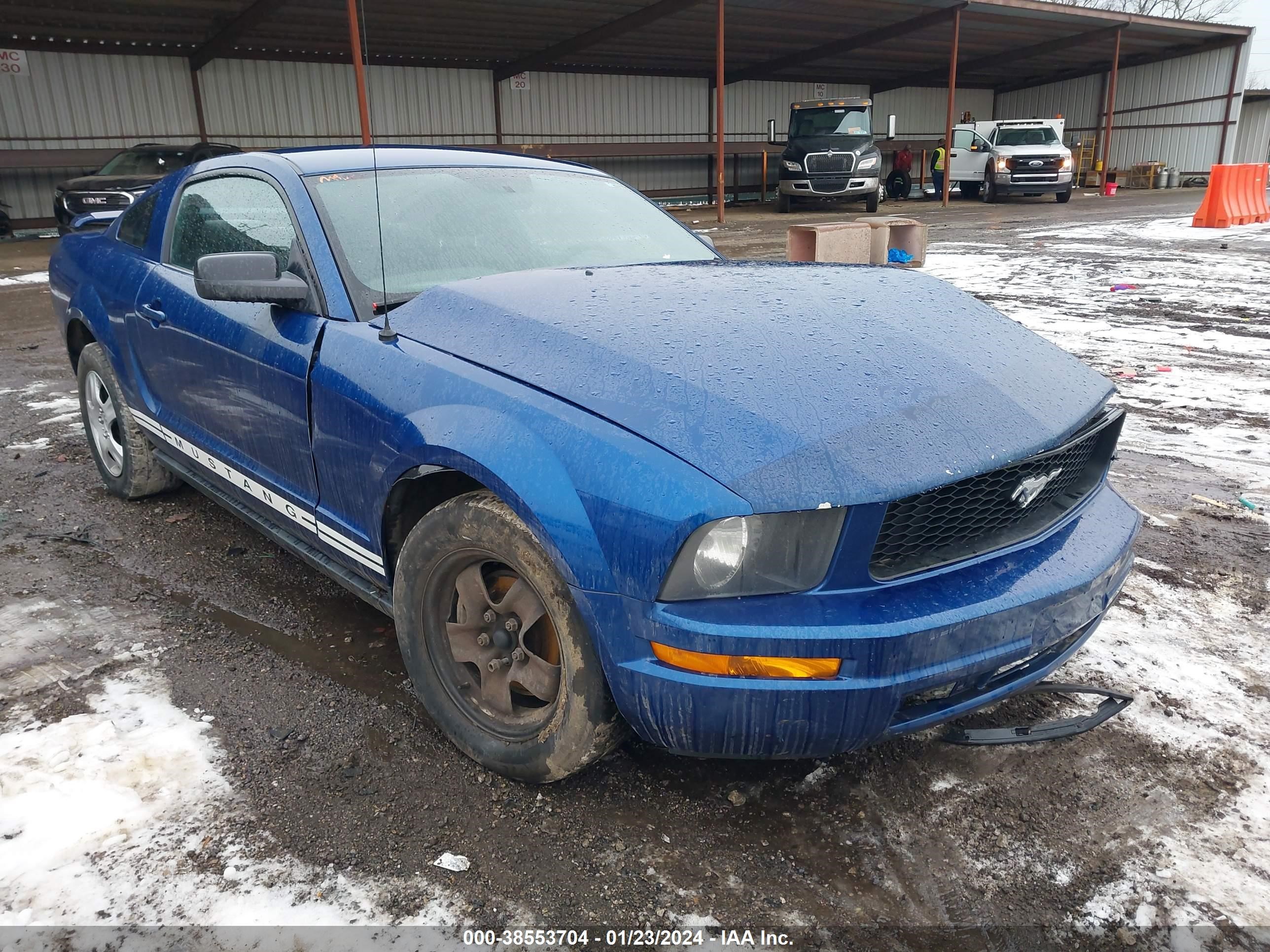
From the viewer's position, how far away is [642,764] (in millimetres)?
2324

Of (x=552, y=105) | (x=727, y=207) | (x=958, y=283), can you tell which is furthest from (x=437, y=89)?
(x=958, y=283)

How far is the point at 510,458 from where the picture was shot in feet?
6.41

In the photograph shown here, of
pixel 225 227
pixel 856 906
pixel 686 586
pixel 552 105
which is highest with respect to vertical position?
pixel 552 105

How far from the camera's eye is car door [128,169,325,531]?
8.72ft

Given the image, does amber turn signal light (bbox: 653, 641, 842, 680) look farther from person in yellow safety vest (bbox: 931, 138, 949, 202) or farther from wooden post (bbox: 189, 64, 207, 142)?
person in yellow safety vest (bbox: 931, 138, 949, 202)

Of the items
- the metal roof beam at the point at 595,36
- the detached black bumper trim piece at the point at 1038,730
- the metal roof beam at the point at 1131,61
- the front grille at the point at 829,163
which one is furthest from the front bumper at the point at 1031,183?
the detached black bumper trim piece at the point at 1038,730

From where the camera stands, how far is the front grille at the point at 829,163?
21469mm

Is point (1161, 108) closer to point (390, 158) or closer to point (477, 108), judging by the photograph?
point (477, 108)

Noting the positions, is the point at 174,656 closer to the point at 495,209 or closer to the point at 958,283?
the point at 495,209

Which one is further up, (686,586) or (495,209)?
(495,209)

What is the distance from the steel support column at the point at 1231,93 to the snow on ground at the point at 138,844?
124ft

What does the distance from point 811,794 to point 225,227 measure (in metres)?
2.72

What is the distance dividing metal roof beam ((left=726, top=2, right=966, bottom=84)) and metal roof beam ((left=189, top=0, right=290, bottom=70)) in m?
15.9

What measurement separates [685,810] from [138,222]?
11.1ft
